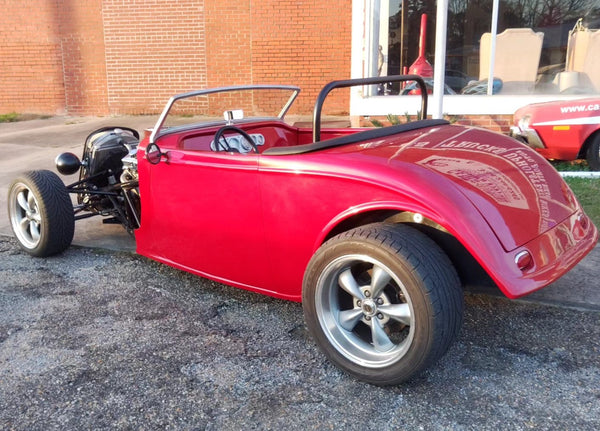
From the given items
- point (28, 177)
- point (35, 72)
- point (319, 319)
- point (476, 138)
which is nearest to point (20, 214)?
point (28, 177)

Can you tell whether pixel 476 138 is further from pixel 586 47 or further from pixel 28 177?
pixel 586 47

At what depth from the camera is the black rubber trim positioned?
290 centimetres

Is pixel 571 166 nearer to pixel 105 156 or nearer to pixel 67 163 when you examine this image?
pixel 105 156

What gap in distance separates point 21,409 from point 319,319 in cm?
136

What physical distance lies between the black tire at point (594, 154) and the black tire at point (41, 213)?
542 centimetres

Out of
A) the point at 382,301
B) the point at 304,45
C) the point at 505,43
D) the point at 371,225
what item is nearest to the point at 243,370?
the point at 382,301

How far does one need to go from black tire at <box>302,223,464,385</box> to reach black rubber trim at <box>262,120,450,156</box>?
1.73 feet

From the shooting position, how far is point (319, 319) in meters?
2.70

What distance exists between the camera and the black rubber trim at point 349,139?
290cm

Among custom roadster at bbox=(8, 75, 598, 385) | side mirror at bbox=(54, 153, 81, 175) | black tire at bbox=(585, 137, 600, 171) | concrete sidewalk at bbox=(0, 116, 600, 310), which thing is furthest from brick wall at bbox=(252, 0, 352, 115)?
custom roadster at bbox=(8, 75, 598, 385)

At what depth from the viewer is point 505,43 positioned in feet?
28.1

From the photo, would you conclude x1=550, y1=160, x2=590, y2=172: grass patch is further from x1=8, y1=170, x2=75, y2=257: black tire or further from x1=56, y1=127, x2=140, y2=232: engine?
x1=8, y1=170, x2=75, y2=257: black tire

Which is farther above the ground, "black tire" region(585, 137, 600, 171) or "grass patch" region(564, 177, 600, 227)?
"black tire" region(585, 137, 600, 171)

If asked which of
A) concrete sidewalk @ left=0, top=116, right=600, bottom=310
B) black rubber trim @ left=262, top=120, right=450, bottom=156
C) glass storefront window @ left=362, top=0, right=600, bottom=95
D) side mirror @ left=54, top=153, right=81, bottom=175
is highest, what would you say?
glass storefront window @ left=362, top=0, right=600, bottom=95
